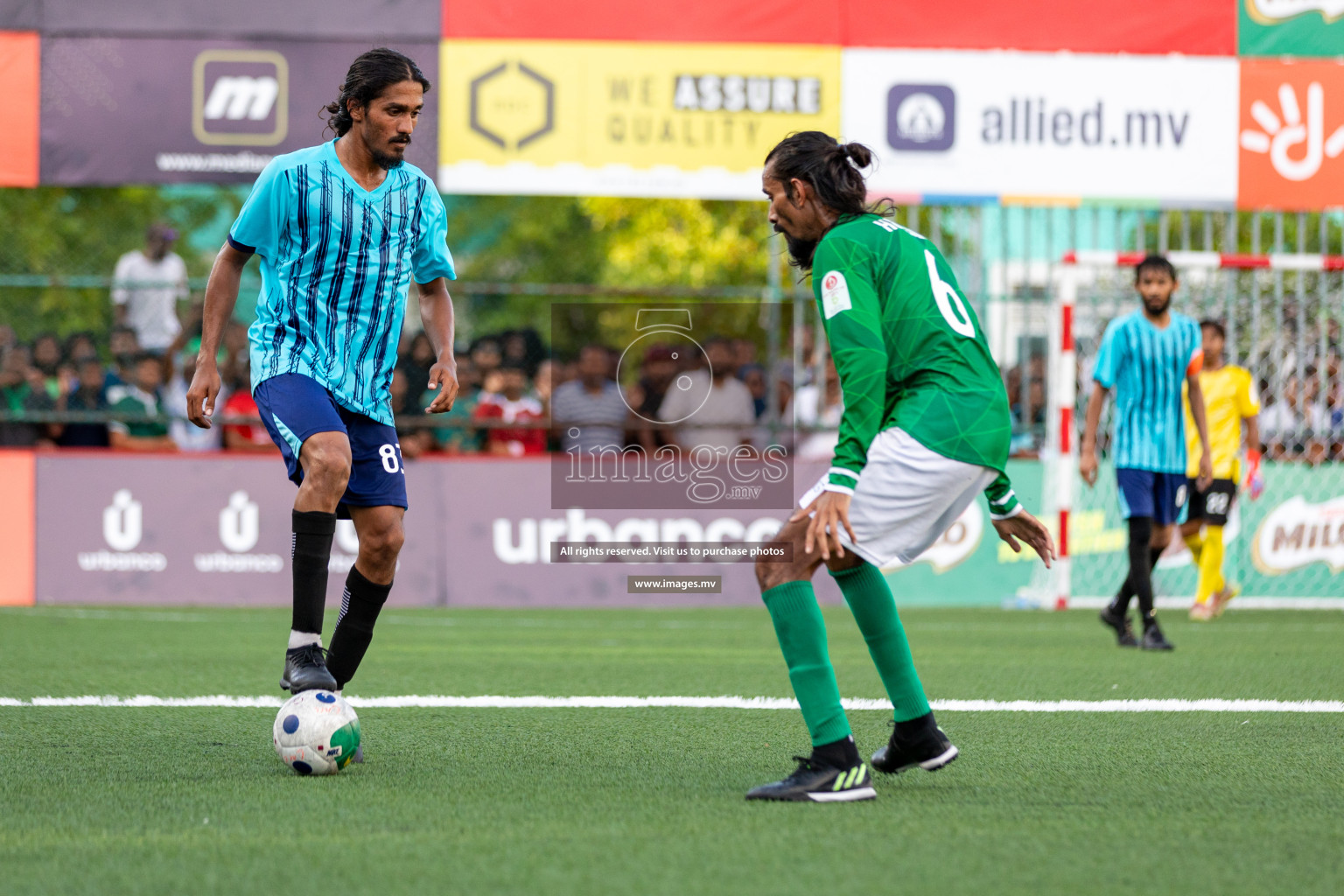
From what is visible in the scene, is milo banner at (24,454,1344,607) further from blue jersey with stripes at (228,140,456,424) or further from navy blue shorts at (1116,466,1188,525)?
blue jersey with stripes at (228,140,456,424)

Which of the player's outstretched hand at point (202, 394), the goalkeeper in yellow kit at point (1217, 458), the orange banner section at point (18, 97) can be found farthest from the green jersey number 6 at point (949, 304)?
the orange banner section at point (18, 97)

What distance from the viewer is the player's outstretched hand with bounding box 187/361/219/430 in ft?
15.9

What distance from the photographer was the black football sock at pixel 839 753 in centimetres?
412

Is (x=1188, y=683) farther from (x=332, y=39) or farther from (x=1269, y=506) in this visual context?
(x=332, y=39)

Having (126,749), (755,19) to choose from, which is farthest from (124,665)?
(755,19)

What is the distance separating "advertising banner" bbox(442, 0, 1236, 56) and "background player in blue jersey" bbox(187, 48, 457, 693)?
7148 millimetres

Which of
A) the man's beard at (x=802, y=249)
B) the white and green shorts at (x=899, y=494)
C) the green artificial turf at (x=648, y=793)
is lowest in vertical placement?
the green artificial turf at (x=648, y=793)

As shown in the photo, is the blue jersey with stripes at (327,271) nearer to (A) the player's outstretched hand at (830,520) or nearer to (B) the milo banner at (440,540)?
(A) the player's outstretched hand at (830,520)

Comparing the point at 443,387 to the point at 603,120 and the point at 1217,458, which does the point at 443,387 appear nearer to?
the point at 603,120

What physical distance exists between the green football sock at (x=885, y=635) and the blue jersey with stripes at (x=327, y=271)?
1685 millimetres

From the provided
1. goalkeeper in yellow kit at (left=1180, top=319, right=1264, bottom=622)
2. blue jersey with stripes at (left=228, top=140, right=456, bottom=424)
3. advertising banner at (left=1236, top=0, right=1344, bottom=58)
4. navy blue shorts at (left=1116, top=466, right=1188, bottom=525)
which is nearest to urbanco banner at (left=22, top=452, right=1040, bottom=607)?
goalkeeper in yellow kit at (left=1180, top=319, right=1264, bottom=622)

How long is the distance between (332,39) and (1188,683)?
8.12 meters

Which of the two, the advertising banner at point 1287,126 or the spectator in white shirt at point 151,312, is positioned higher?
the advertising banner at point 1287,126

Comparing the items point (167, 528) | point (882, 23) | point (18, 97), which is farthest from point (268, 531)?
point (882, 23)
